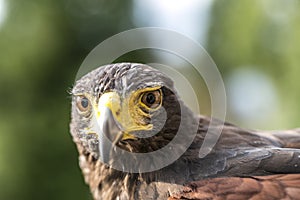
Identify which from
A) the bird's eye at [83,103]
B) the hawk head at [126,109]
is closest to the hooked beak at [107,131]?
the hawk head at [126,109]

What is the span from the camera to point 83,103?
120 inches

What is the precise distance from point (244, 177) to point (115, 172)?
84 cm

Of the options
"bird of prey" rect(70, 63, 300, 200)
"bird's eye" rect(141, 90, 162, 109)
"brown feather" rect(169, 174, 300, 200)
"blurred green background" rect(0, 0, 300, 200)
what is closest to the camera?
Result: "brown feather" rect(169, 174, 300, 200)

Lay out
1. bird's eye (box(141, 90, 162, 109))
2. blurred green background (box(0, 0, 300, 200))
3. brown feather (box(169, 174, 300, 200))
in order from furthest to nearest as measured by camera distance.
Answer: blurred green background (box(0, 0, 300, 200)) < bird's eye (box(141, 90, 162, 109)) < brown feather (box(169, 174, 300, 200))

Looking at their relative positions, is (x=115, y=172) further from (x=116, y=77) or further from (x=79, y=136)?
(x=116, y=77)

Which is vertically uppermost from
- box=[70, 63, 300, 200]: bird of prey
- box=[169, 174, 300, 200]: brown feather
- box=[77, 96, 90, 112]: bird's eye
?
box=[77, 96, 90, 112]: bird's eye

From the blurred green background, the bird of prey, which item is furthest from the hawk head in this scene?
the blurred green background

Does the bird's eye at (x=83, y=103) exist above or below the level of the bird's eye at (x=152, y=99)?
above

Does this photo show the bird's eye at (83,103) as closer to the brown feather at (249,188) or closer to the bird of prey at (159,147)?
the bird of prey at (159,147)

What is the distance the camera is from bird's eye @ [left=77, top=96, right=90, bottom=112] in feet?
9.91

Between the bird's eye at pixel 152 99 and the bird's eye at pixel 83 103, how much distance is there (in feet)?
1.11

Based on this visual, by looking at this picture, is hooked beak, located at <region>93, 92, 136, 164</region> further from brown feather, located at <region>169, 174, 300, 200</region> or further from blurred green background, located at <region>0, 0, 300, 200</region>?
blurred green background, located at <region>0, 0, 300, 200</region>

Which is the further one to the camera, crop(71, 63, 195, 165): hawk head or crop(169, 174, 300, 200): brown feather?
crop(71, 63, 195, 165): hawk head

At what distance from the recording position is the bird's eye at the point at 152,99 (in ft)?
9.62
